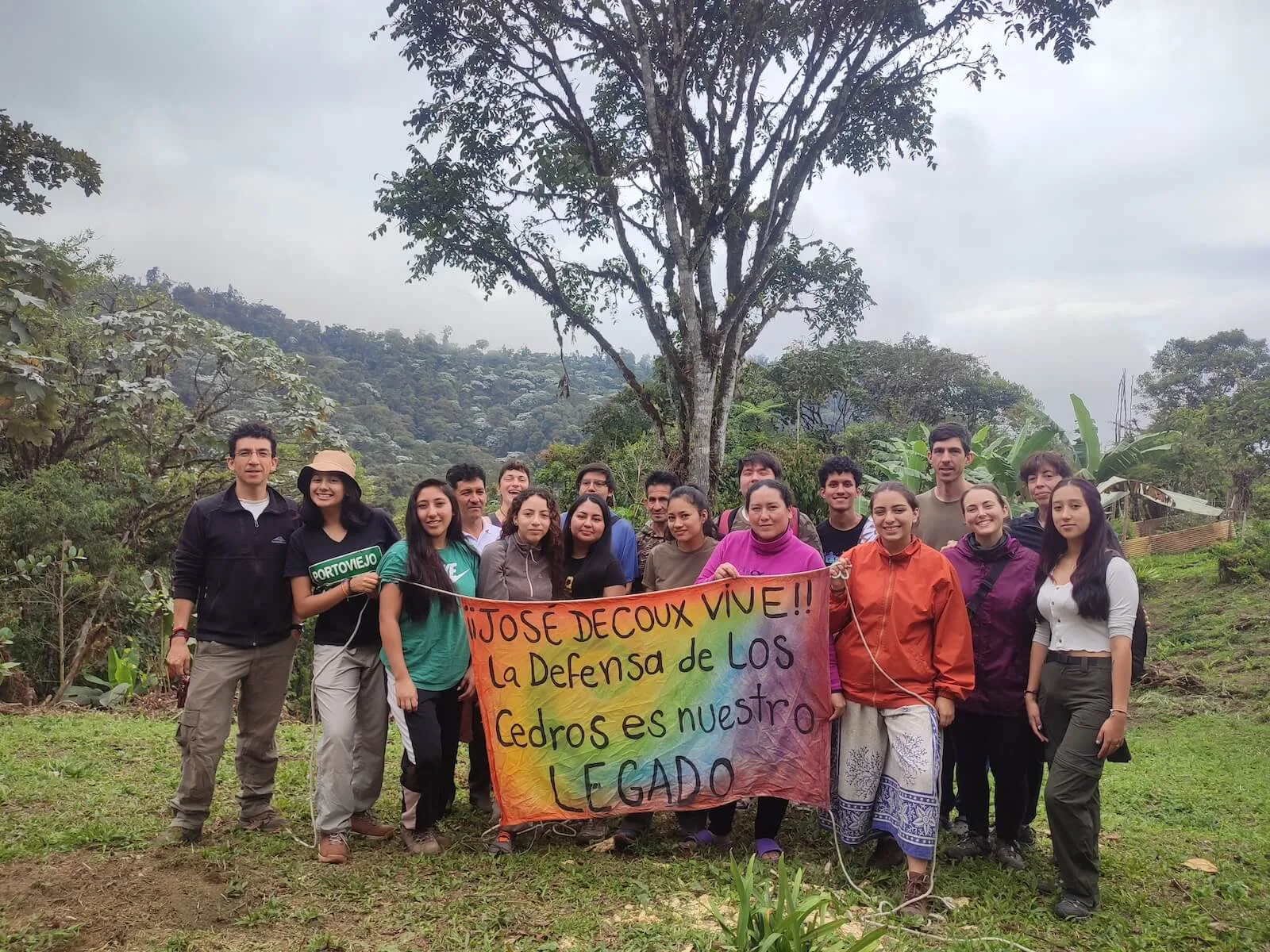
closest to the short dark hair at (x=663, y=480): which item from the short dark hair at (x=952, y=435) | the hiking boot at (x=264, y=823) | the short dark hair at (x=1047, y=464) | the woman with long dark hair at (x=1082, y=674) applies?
the short dark hair at (x=952, y=435)

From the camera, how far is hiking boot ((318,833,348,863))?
12.0 ft

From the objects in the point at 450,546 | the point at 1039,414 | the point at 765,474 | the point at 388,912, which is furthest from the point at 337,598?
the point at 1039,414

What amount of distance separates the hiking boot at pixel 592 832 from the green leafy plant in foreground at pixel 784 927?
117 cm

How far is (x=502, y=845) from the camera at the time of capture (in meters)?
3.83

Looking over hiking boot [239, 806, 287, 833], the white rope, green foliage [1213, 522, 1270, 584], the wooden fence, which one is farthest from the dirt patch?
the wooden fence

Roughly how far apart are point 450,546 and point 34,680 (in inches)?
290

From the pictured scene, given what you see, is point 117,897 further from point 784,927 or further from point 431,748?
point 784,927

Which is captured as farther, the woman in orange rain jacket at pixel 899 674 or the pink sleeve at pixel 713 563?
the pink sleeve at pixel 713 563

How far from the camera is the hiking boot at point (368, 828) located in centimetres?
400

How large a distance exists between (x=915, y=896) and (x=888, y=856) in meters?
0.38

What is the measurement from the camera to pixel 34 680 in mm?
8633

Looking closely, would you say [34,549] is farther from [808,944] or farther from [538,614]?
[808,944]

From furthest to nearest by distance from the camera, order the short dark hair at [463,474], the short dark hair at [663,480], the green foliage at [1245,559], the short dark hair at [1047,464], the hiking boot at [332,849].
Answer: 1. the green foliage at [1245,559]
2. the short dark hair at [663,480]
3. the short dark hair at [463,474]
4. the short dark hair at [1047,464]
5. the hiking boot at [332,849]

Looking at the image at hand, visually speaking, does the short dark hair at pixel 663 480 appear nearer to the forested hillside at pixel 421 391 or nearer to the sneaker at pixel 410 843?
the sneaker at pixel 410 843
